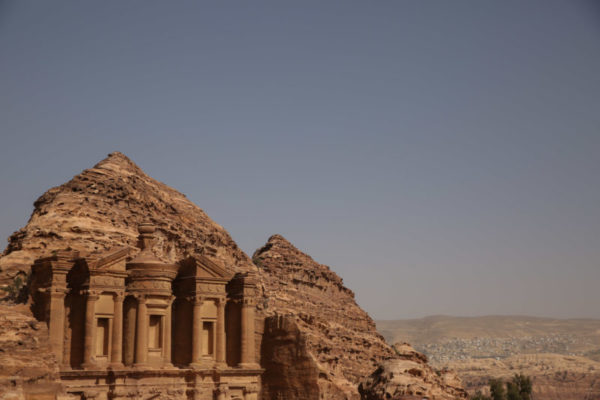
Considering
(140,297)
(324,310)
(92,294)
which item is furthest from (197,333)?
(324,310)

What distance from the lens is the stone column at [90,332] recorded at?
113ft

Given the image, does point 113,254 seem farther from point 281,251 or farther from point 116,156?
point 281,251

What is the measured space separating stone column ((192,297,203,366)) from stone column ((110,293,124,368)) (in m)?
3.72

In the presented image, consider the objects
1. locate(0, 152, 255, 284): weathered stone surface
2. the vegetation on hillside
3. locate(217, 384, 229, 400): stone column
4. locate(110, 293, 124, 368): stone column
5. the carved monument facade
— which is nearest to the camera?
the carved monument facade

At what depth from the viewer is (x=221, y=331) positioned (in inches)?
1554

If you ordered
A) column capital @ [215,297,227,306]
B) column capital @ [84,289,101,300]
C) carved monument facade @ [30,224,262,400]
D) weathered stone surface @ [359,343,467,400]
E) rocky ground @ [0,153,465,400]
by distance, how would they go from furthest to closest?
column capital @ [215,297,227,306], column capital @ [84,289,101,300], carved monument facade @ [30,224,262,400], rocky ground @ [0,153,465,400], weathered stone surface @ [359,343,467,400]

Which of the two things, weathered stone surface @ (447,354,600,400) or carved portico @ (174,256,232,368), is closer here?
carved portico @ (174,256,232,368)

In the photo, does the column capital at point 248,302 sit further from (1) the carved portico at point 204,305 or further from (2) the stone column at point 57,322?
(2) the stone column at point 57,322

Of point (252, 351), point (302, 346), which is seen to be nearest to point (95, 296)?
point (252, 351)

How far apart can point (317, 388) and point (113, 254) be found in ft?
42.3

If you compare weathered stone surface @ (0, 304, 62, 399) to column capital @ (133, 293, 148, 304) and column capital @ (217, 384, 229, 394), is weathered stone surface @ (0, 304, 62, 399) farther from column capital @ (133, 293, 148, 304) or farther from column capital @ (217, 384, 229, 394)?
column capital @ (217, 384, 229, 394)

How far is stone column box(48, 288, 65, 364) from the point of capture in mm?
33875

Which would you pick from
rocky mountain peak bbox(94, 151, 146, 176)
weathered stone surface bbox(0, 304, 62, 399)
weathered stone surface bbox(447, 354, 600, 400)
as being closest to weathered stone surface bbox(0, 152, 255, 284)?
rocky mountain peak bbox(94, 151, 146, 176)

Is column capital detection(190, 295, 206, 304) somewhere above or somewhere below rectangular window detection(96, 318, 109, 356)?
above
